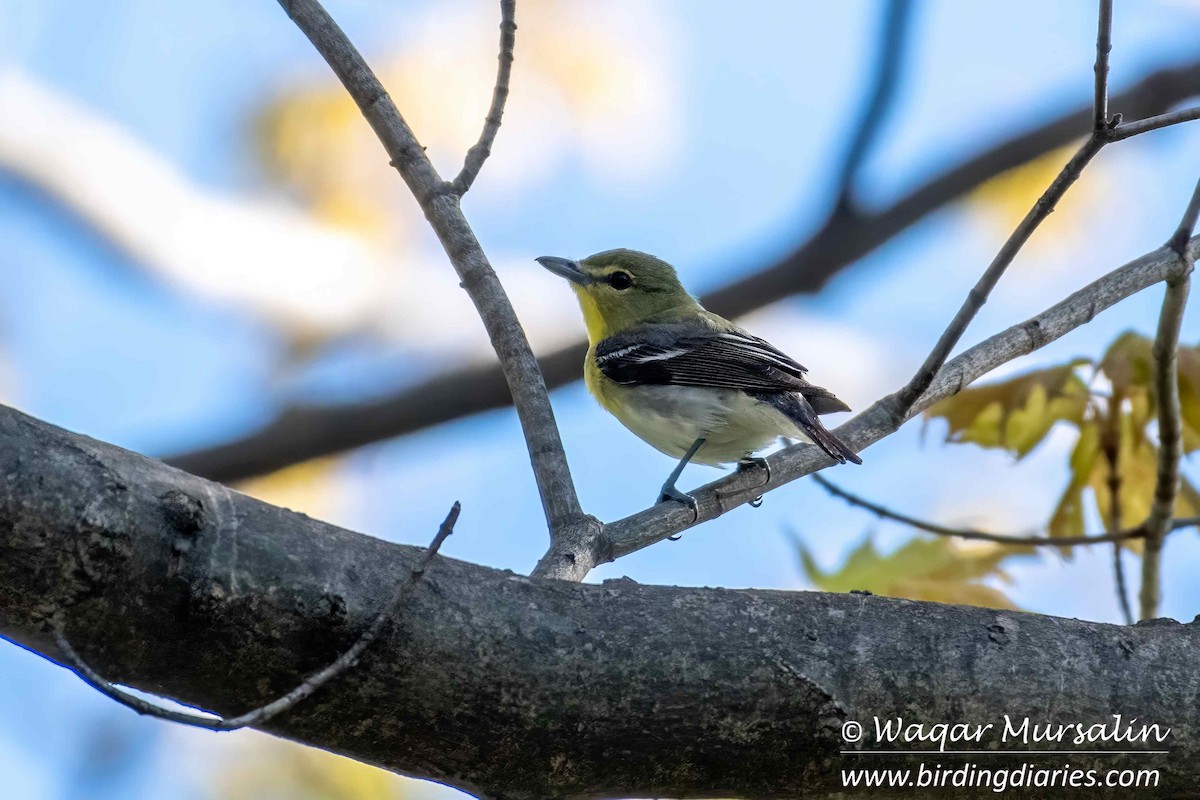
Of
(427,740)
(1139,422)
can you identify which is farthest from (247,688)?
(1139,422)

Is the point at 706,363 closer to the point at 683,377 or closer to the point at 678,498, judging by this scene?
the point at 683,377

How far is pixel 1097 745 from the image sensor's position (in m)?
2.37

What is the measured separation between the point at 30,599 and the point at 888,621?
1.66 meters

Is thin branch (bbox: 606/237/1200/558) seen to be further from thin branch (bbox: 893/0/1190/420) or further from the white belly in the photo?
the white belly

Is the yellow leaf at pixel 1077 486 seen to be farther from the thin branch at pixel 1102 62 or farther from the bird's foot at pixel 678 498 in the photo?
the thin branch at pixel 1102 62

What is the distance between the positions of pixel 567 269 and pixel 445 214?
3.06m

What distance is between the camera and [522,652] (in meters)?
2.18

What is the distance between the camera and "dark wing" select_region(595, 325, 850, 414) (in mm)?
5438

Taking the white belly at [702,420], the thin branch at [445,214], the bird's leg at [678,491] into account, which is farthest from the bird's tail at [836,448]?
the white belly at [702,420]

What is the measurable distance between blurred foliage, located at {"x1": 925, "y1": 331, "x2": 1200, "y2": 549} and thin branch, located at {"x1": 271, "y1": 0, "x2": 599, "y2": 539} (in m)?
1.75

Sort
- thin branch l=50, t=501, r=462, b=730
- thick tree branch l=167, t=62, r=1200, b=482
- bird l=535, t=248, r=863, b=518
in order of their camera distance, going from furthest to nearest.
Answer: thick tree branch l=167, t=62, r=1200, b=482 < bird l=535, t=248, r=863, b=518 < thin branch l=50, t=501, r=462, b=730

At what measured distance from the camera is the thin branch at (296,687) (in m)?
1.69

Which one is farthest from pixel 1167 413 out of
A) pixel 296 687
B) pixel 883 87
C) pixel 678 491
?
→ pixel 296 687

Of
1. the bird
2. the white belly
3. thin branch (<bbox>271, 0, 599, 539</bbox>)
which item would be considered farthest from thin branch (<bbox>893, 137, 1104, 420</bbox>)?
the white belly
